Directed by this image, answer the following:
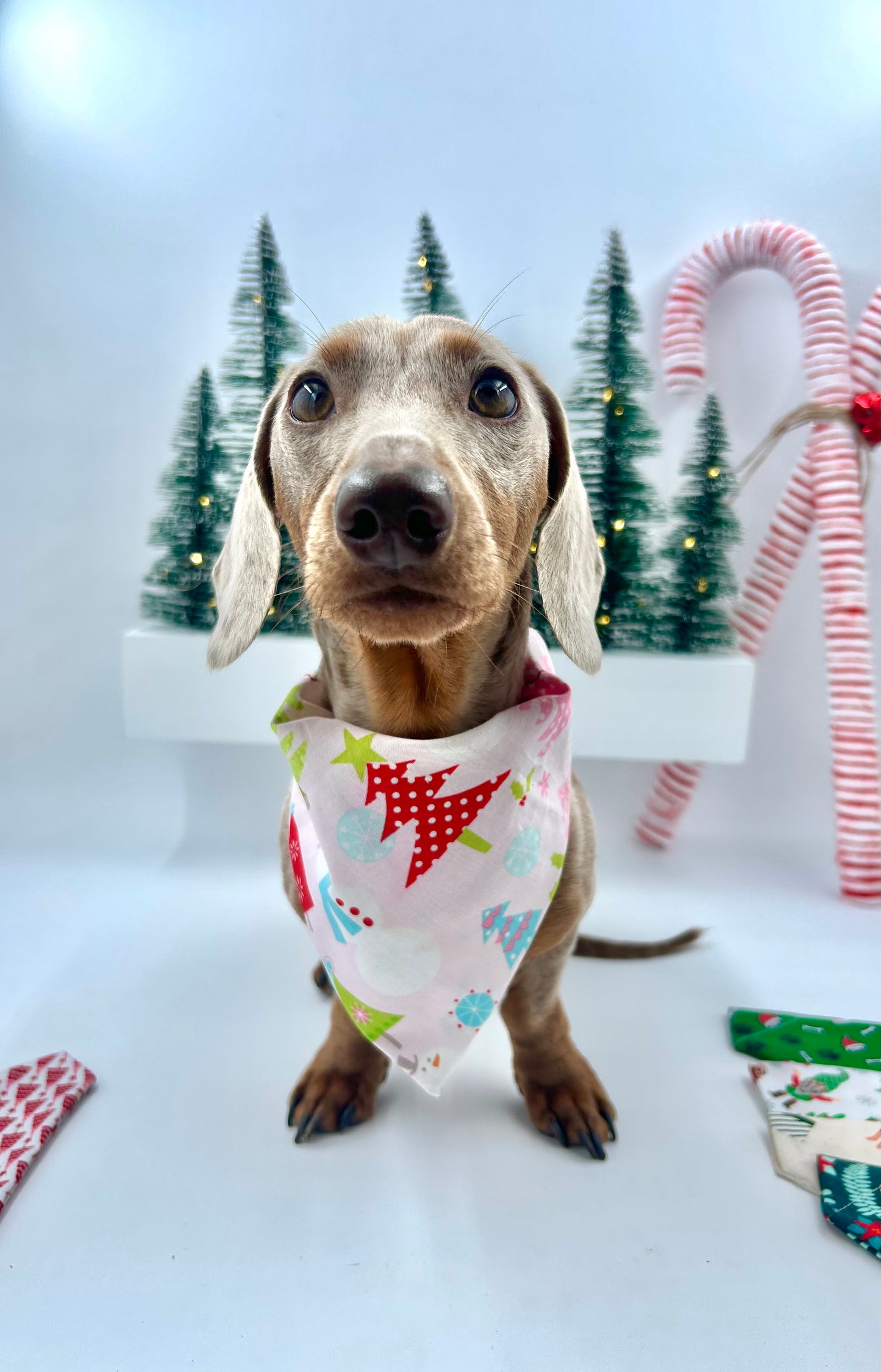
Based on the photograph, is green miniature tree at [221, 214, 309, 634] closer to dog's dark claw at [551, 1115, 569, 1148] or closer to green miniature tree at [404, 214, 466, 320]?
green miniature tree at [404, 214, 466, 320]

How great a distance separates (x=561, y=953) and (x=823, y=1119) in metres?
0.49

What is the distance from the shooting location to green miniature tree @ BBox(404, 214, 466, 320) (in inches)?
82.4

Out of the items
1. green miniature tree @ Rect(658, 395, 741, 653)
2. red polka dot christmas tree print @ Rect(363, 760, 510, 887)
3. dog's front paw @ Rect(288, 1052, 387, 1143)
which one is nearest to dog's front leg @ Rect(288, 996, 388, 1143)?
dog's front paw @ Rect(288, 1052, 387, 1143)

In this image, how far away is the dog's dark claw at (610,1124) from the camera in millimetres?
1390

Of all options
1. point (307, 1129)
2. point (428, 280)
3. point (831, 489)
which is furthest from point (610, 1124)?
point (428, 280)

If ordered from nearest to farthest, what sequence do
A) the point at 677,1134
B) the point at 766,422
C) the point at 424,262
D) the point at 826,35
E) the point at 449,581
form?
1. the point at 449,581
2. the point at 677,1134
3. the point at 424,262
4. the point at 826,35
5. the point at 766,422

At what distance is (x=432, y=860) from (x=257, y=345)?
1457 mm

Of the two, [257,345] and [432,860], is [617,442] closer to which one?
[257,345]

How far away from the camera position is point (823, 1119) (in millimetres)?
1416

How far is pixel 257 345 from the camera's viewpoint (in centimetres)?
213

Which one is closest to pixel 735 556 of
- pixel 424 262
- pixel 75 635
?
pixel 424 262

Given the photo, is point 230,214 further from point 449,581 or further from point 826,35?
point 449,581

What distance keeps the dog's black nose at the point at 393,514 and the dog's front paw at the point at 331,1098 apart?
36.6 inches

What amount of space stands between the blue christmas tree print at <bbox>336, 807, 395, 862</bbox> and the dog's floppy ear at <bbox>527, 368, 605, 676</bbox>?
1.20 ft
